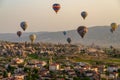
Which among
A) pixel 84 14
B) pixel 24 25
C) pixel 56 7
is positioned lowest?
pixel 24 25

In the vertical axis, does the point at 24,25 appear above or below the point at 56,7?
below

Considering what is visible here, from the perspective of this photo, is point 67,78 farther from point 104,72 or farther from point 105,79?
point 104,72

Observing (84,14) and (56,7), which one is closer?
(56,7)

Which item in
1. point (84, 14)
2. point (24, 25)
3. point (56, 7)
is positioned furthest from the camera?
point (24, 25)

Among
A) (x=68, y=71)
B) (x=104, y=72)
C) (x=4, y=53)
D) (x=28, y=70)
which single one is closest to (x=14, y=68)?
(x=28, y=70)

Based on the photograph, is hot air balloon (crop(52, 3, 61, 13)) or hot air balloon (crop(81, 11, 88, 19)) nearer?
hot air balloon (crop(52, 3, 61, 13))

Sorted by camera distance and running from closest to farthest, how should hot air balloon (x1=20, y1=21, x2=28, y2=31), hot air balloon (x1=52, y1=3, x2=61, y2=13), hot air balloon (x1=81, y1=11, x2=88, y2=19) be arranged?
hot air balloon (x1=52, y1=3, x2=61, y2=13) → hot air balloon (x1=81, y1=11, x2=88, y2=19) → hot air balloon (x1=20, y1=21, x2=28, y2=31)

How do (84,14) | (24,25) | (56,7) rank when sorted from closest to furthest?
(56,7)
(84,14)
(24,25)

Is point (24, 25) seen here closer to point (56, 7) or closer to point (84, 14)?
point (56, 7)

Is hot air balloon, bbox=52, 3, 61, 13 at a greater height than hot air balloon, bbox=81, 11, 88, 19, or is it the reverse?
hot air balloon, bbox=52, 3, 61, 13

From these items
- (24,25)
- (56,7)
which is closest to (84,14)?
(56,7)

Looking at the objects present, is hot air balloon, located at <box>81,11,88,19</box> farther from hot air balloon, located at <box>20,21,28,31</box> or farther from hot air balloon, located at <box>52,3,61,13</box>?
hot air balloon, located at <box>20,21,28,31</box>

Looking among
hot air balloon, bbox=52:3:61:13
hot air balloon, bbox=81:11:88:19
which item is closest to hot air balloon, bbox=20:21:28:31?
hot air balloon, bbox=52:3:61:13
